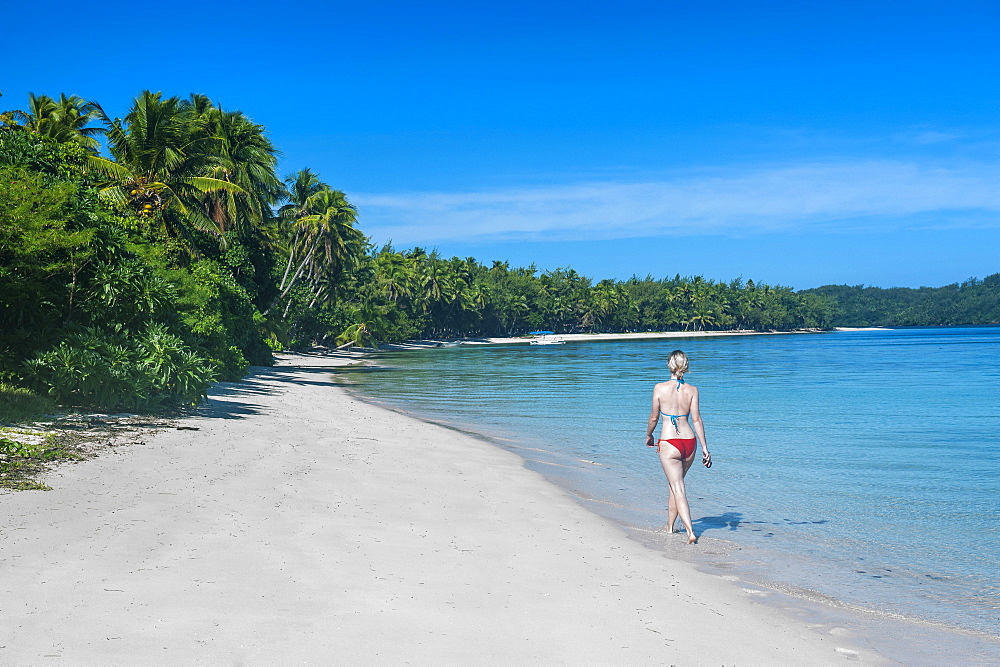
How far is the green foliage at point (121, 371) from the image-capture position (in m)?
12.8

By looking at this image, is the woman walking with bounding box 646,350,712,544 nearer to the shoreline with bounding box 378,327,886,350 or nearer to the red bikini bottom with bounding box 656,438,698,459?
the red bikini bottom with bounding box 656,438,698,459

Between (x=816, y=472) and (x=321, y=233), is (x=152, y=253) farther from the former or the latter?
(x=321, y=233)

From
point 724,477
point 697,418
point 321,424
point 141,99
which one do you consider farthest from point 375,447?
point 141,99

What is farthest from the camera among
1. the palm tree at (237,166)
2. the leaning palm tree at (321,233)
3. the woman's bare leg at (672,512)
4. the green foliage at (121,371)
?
the leaning palm tree at (321,233)

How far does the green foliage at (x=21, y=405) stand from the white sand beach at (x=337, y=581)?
236 cm

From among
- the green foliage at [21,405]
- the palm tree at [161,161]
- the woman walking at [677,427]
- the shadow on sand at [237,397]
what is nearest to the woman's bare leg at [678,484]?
the woman walking at [677,427]

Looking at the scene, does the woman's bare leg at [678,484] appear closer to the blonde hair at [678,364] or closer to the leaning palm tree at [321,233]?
the blonde hair at [678,364]

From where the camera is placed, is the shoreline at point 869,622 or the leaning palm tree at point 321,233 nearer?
the shoreline at point 869,622

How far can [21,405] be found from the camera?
11.8m

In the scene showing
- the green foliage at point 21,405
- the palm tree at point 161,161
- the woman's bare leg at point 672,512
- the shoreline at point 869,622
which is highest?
the palm tree at point 161,161

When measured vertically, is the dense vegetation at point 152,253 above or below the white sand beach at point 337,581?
above

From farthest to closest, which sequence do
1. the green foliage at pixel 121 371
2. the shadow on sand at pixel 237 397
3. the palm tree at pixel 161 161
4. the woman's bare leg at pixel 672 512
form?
the palm tree at pixel 161 161 → the shadow on sand at pixel 237 397 → the green foliage at pixel 121 371 → the woman's bare leg at pixel 672 512

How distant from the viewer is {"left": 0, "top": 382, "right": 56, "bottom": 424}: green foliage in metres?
11.3

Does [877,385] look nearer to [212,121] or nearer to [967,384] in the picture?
[967,384]
